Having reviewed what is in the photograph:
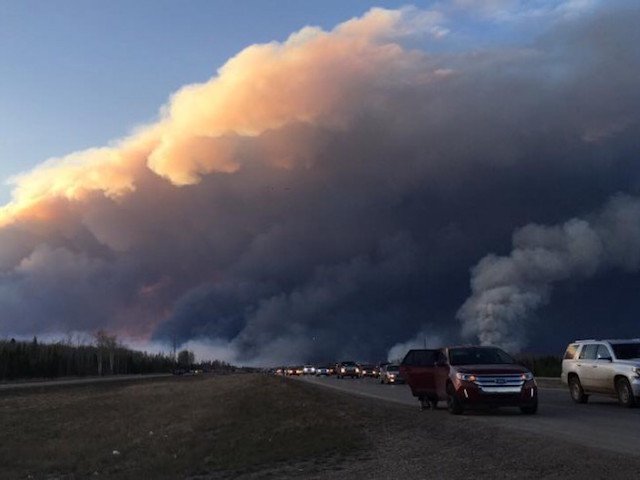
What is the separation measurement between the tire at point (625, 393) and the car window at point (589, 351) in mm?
1776

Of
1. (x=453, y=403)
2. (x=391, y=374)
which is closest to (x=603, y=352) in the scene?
(x=453, y=403)

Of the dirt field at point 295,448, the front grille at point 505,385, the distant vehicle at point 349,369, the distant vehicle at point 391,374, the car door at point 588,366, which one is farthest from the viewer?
the distant vehicle at point 349,369

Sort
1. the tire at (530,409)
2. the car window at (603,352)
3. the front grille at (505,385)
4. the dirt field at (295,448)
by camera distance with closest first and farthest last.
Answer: the dirt field at (295,448), the front grille at (505,385), the tire at (530,409), the car window at (603,352)

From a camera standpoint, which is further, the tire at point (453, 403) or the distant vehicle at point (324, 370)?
the distant vehicle at point (324, 370)

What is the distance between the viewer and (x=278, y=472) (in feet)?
41.1

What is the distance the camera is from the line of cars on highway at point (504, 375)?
20.7 m

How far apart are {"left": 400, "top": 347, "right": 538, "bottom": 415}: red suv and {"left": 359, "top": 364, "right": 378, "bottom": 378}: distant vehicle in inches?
2298

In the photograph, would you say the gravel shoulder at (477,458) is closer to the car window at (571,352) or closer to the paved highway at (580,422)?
the paved highway at (580,422)

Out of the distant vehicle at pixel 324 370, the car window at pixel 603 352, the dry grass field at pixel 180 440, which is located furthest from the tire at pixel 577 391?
the distant vehicle at pixel 324 370

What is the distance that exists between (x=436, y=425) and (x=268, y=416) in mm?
6342

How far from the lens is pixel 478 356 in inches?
886

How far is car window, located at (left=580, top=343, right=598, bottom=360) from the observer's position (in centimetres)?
2581

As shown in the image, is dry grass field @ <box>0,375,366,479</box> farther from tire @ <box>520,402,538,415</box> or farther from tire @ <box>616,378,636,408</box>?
tire @ <box>616,378,636,408</box>

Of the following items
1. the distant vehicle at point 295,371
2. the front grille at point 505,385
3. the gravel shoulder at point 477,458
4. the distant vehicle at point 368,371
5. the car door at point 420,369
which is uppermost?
the distant vehicle at point 295,371
